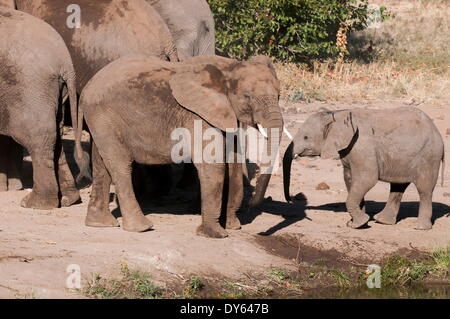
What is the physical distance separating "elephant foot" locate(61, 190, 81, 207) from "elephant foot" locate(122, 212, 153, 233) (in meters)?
1.08

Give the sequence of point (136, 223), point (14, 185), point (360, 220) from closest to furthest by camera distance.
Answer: point (136, 223)
point (360, 220)
point (14, 185)

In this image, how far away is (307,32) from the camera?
17578 mm

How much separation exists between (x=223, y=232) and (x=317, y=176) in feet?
10.7

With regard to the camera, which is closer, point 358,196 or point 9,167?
point 358,196

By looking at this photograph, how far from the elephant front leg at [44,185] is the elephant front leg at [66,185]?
27 cm

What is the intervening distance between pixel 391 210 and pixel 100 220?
2.76 m

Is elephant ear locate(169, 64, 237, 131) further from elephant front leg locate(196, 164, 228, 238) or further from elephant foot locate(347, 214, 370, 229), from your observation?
elephant foot locate(347, 214, 370, 229)

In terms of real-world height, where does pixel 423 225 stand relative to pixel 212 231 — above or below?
below

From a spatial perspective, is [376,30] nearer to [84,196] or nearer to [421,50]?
[421,50]

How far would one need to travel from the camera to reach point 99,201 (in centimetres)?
984

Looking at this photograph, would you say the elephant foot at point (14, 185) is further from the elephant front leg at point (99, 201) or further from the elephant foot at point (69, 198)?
the elephant front leg at point (99, 201)

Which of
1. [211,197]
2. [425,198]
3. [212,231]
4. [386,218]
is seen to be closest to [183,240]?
[212,231]

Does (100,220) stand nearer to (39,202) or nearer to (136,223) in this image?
(136,223)

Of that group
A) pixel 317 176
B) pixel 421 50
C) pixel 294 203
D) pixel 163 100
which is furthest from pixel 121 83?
pixel 421 50
